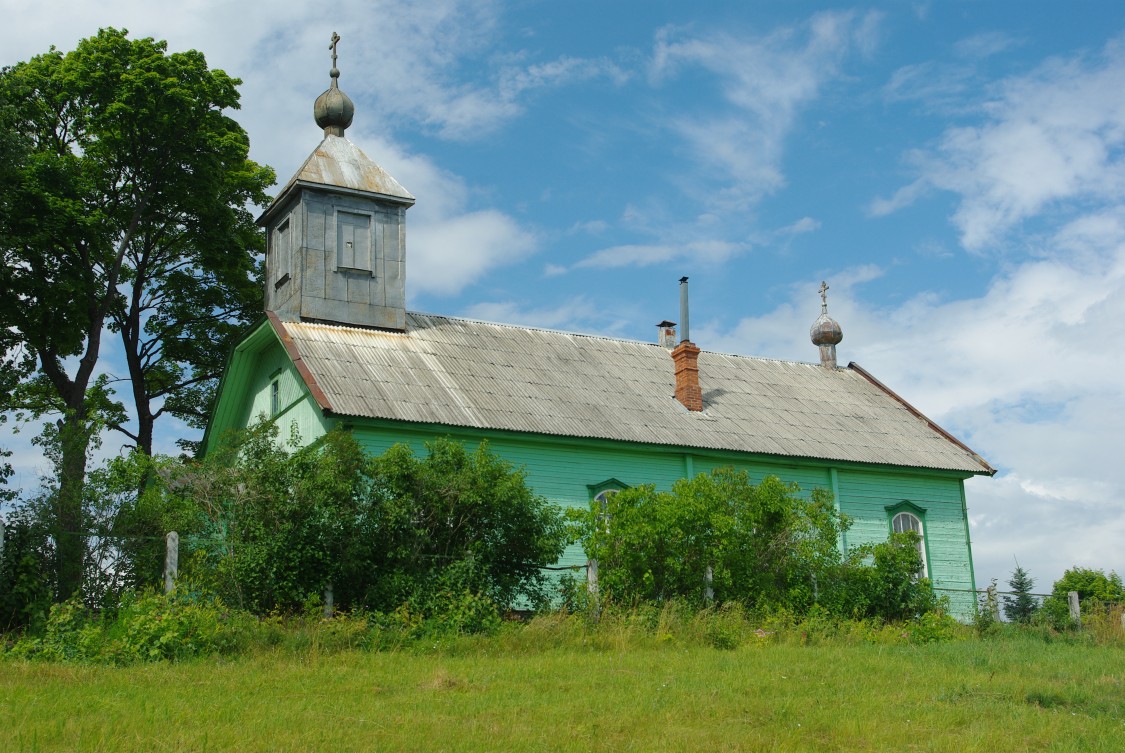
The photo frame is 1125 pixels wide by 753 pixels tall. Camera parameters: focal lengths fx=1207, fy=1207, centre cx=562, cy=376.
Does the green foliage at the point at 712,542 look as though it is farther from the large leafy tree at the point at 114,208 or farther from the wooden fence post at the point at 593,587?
the large leafy tree at the point at 114,208

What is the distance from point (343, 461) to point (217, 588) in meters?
2.21

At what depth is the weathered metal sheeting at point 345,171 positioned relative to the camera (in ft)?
77.1

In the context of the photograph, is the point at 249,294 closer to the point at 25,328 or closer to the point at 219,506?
the point at 25,328

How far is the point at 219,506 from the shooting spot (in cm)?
1546

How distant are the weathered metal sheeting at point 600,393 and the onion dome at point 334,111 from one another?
14.5 ft

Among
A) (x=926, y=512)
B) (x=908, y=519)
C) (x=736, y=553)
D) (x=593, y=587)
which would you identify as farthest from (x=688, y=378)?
(x=593, y=587)

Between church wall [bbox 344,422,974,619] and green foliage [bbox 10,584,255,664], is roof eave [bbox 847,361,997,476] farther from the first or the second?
green foliage [bbox 10,584,255,664]

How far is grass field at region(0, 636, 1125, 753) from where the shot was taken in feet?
30.5

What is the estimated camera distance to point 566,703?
10.7 m

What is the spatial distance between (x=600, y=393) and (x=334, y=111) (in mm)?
8238

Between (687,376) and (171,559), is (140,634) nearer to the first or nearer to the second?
(171,559)

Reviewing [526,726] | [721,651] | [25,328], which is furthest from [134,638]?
[25,328]

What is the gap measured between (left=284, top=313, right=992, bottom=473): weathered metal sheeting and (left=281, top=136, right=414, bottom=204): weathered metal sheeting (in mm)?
2723

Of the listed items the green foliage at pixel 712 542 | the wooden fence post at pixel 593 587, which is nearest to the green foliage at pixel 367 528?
the wooden fence post at pixel 593 587
